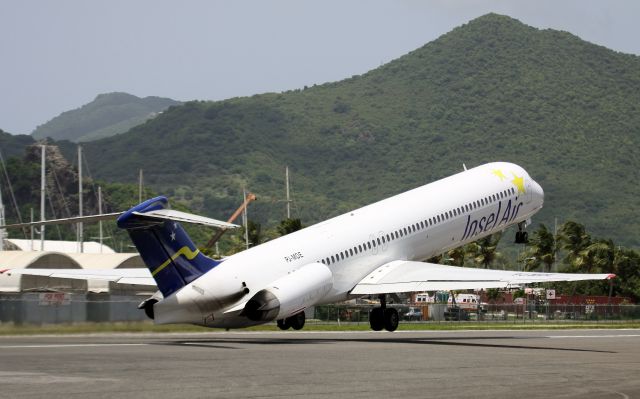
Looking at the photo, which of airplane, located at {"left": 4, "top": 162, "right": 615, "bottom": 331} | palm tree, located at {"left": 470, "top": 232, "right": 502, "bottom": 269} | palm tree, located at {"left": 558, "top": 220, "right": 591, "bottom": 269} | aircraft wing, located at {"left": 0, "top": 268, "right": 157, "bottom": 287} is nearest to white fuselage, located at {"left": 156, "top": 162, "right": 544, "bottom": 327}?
airplane, located at {"left": 4, "top": 162, "right": 615, "bottom": 331}

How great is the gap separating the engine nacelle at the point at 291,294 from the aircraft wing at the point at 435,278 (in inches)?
107

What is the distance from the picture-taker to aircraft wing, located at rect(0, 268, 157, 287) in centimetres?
3778

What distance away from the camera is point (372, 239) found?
44.4 metres

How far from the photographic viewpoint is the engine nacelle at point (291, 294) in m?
36.5

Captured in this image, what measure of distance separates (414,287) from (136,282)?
9.83 m

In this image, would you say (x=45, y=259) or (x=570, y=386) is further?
(x=45, y=259)

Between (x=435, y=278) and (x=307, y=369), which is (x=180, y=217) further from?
(x=435, y=278)

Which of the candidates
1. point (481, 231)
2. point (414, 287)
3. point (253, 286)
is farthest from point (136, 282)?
point (481, 231)

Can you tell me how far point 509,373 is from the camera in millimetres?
24797

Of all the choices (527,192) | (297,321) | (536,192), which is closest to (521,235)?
(536,192)

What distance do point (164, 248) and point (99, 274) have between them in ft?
19.0

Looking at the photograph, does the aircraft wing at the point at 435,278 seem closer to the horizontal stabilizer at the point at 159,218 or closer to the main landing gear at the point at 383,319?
the main landing gear at the point at 383,319

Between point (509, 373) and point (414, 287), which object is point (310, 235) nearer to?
point (414, 287)

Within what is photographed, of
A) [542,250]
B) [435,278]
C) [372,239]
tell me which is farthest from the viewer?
[542,250]
